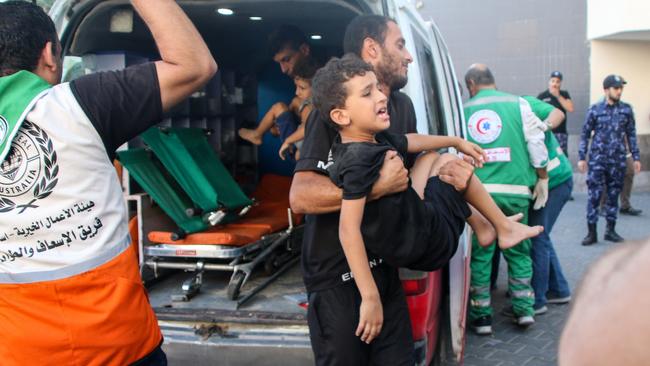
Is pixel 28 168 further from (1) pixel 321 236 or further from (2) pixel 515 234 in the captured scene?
(2) pixel 515 234

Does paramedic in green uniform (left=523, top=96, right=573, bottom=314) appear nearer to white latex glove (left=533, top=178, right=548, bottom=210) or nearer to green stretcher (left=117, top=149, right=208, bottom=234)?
white latex glove (left=533, top=178, right=548, bottom=210)

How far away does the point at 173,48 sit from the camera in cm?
185

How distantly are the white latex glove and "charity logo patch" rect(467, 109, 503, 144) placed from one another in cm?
52

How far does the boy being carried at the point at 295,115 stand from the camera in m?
4.62

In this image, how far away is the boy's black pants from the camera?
2.41m

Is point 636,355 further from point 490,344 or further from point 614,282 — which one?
point 490,344

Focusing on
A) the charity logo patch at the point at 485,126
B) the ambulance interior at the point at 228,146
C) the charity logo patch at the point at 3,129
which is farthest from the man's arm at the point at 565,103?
the charity logo patch at the point at 3,129

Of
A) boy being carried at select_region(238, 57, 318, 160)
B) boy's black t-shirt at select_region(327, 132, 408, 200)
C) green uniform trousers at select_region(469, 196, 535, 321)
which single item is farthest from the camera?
green uniform trousers at select_region(469, 196, 535, 321)

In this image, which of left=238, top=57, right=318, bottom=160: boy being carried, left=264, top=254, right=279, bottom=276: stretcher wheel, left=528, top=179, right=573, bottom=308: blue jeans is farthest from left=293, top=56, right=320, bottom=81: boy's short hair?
left=528, top=179, right=573, bottom=308: blue jeans

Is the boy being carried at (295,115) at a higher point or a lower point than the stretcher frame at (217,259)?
higher

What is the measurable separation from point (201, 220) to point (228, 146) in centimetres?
175

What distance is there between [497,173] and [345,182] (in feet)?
8.95

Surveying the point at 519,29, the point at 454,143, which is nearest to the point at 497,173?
the point at 454,143

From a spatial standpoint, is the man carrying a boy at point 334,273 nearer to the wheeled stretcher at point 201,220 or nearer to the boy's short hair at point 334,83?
the boy's short hair at point 334,83
